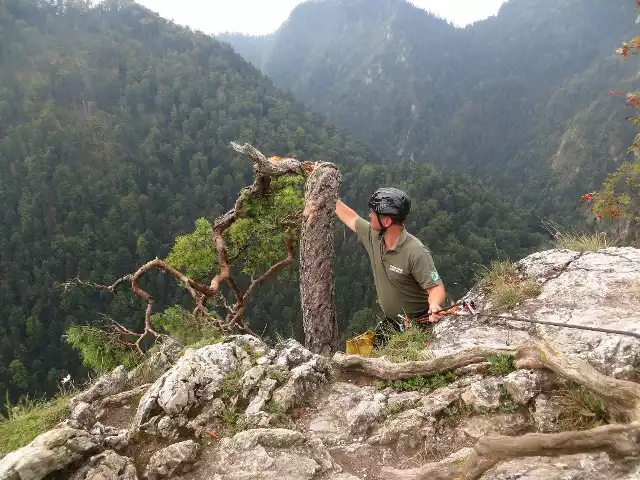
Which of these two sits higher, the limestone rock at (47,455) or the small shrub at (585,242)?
the small shrub at (585,242)

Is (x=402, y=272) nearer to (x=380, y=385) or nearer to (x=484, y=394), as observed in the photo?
(x=380, y=385)

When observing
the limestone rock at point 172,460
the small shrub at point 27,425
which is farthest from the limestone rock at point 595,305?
the small shrub at point 27,425

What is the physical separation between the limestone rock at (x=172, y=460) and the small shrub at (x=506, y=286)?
3154 mm

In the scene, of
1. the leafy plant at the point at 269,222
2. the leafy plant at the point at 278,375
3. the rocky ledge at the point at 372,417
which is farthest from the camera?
the leafy plant at the point at 269,222

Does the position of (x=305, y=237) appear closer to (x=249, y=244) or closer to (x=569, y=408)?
(x=249, y=244)

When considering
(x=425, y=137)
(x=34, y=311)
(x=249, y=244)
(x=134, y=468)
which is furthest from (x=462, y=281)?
(x=425, y=137)

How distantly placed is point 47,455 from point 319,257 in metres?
2.95

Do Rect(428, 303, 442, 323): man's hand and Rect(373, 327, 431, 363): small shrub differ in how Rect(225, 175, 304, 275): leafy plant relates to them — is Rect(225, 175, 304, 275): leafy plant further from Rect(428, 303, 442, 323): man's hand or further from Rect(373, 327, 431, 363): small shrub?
Rect(428, 303, 442, 323): man's hand

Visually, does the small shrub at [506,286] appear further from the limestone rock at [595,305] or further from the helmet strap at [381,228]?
the helmet strap at [381,228]

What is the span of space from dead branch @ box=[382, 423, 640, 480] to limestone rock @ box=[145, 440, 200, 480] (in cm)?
126

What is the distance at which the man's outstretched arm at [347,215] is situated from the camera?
4.63 m

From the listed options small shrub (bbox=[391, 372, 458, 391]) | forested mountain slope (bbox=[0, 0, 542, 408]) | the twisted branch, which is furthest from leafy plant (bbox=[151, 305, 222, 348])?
forested mountain slope (bbox=[0, 0, 542, 408])

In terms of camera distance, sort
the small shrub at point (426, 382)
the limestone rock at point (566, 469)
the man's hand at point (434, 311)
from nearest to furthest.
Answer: the limestone rock at point (566, 469), the small shrub at point (426, 382), the man's hand at point (434, 311)

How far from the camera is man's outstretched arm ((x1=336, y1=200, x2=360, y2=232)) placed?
463 cm
